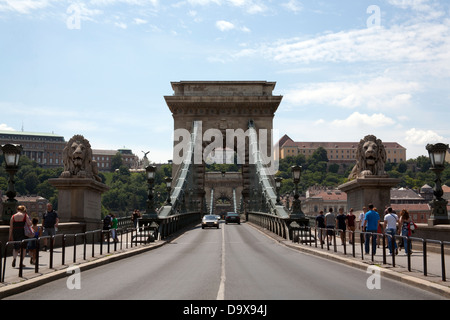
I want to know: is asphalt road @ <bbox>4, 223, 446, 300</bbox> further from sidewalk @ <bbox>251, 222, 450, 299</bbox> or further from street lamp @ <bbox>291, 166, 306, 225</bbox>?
street lamp @ <bbox>291, 166, 306, 225</bbox>

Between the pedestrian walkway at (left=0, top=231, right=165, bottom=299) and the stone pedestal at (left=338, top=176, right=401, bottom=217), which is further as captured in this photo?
the stone pedestal at (left=338, top=176, right=401, bottom=217)

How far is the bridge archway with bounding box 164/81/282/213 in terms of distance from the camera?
69188mm

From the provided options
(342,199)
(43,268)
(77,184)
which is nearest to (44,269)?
(43,268)

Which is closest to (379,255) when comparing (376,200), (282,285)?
(376,200)

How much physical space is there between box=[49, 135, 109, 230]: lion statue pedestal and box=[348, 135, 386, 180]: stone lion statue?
11.5 m

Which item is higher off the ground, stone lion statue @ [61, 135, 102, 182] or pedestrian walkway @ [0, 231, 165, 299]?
stone lion statue @ [61, 135, 102, 182]

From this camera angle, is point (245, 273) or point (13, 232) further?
point (13, 232)

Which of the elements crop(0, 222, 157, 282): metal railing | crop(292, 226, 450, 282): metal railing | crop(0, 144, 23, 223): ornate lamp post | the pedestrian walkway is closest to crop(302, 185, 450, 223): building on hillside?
crop(292, 226, 450, 282): metal railing

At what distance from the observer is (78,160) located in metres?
24.1

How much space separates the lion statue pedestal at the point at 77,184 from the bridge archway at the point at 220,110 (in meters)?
42.3

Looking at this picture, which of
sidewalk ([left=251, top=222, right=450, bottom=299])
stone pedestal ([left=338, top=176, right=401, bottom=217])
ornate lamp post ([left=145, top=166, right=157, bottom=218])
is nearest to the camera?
sidewalk ([left=251, top=222, right=450, bottom=299])
